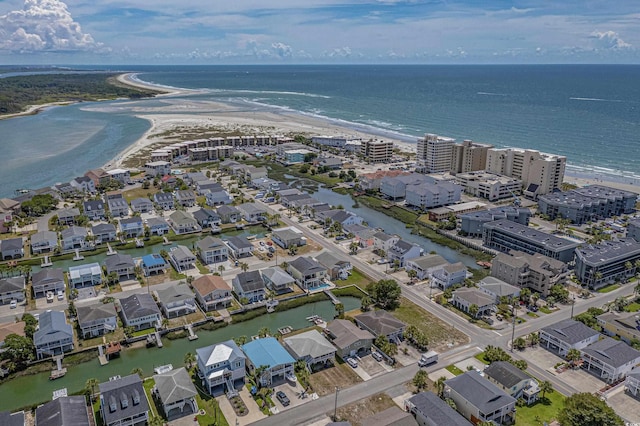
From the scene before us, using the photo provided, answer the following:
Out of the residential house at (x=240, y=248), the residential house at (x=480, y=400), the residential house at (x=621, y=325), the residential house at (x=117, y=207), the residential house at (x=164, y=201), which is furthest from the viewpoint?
the residential house at (x=164, y=201)

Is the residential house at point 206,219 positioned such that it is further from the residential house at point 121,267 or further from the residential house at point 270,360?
the residential house at point 270,360

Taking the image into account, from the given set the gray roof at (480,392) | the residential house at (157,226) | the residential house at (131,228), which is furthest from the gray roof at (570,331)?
the residential house at (131,228)

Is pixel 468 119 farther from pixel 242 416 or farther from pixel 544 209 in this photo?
pixel 242 416

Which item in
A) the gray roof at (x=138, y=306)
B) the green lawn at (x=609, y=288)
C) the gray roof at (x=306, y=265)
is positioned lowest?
the green lawn at (x=609, y=288)

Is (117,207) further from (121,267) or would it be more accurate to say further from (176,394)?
(176,394)

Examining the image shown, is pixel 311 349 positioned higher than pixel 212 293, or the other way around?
pixel 212 293

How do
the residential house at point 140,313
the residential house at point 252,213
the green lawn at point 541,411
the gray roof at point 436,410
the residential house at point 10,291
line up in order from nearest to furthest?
1. the gray roof at point 436,410
2. the green lawn at point 541,411
3. the residential house at point 140,313
4. the residential house at point 10,291
5. the residential house at point 252,213

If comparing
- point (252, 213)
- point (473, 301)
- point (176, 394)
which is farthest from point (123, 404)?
point (252, 213)
